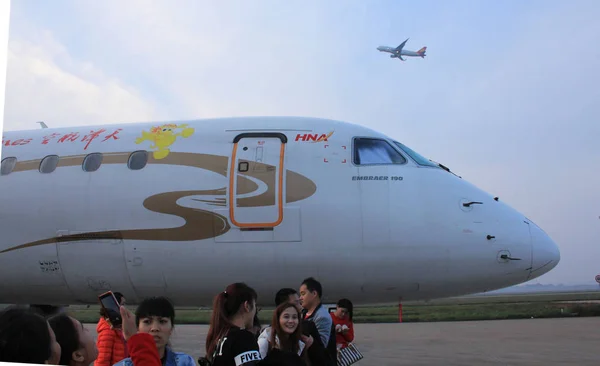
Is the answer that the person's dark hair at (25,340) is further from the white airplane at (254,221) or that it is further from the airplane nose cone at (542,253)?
the airplane nose cone at (542,253)

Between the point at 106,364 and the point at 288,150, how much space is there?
205 inches

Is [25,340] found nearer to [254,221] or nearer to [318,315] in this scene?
[318,315]

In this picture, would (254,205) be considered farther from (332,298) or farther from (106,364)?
(106,364)

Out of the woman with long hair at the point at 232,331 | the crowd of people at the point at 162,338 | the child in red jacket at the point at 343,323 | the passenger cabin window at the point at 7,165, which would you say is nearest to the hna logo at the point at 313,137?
the child in red jacket at the point at 343,323

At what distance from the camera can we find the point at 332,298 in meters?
9.41

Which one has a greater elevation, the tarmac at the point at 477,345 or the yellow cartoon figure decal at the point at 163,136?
the yellow cartoon figure decal at the point at 163,136

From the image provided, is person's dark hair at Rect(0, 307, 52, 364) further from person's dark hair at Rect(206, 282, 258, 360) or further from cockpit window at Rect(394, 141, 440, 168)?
cockpit window at Rect(394, 141, 440, 168)

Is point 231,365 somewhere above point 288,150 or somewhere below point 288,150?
below

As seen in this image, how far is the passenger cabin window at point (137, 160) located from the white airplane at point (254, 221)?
0.07 feet

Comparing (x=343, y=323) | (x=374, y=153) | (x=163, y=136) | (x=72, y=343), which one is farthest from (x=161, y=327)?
(x=163, y=136)

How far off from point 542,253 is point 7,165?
9.37 metres

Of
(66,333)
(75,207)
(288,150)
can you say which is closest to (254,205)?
(288,150)

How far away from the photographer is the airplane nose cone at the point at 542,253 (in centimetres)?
888

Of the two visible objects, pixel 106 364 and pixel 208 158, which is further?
pixel 208 158
